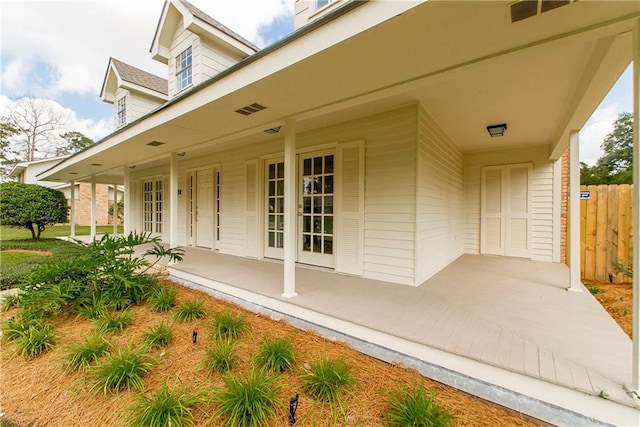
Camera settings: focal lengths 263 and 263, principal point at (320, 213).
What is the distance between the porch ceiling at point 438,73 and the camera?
5.14 ft

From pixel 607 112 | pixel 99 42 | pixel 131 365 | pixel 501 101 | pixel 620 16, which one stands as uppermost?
pixel 99 42

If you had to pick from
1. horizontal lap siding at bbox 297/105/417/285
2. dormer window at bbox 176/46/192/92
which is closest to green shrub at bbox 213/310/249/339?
horizontal lap siding at bbox 297/105/417/285

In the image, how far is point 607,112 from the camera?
14.0 metres

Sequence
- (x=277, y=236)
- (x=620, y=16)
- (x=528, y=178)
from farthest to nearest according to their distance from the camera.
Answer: (x=528, y=178), (x=277, y=236), (x=620, y=16)

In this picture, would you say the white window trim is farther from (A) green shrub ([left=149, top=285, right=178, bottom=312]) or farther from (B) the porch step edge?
(B) the porch step edge

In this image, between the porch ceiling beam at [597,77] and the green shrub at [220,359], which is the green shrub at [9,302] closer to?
the green shrub at [220,359]

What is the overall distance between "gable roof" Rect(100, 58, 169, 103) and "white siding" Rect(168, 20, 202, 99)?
7.47 ft

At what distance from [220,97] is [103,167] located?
6.67 meters

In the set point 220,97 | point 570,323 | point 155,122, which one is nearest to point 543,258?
point 570,323

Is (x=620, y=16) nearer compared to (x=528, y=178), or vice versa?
(x=620, y=16)

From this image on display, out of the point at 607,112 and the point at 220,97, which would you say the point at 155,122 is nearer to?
the point at 220,97

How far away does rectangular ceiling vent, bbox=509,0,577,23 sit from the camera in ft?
4.60

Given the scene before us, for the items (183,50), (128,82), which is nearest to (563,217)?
(183,50)

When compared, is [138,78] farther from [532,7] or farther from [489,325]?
[489,325]
